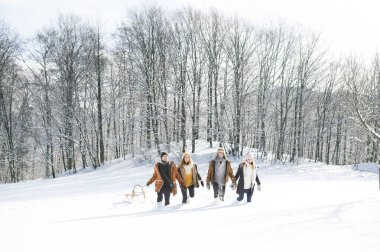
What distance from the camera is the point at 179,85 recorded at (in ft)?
Answer: 81.7

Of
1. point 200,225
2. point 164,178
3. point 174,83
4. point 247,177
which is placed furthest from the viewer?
point 174,83

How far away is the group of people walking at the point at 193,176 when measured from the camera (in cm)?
953

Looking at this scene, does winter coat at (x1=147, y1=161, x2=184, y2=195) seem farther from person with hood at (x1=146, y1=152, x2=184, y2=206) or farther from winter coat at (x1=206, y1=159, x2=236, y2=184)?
winter coat at (x1=206, y1=159, x2=236, y2=184)

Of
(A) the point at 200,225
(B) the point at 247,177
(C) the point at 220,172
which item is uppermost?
(C) the point at 220,172

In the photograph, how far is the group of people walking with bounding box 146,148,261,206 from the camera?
953 centimetres

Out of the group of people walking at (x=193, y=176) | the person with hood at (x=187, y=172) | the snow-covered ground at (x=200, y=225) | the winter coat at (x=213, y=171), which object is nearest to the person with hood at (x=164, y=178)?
the group of people walking at (x=193, y=176)

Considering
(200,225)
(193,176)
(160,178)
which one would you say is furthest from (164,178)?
(200,225)

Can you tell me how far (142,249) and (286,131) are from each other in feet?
73.8

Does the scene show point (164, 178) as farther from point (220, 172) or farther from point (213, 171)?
point (220, 172)

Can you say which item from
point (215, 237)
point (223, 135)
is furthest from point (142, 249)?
point (223, 135)

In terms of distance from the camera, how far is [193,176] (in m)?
9.93

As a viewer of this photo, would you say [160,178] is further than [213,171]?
No

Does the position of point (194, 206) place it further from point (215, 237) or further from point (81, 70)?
point (81, 70)

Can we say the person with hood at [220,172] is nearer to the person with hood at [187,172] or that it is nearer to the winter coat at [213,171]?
the winter coat at [213,171]
